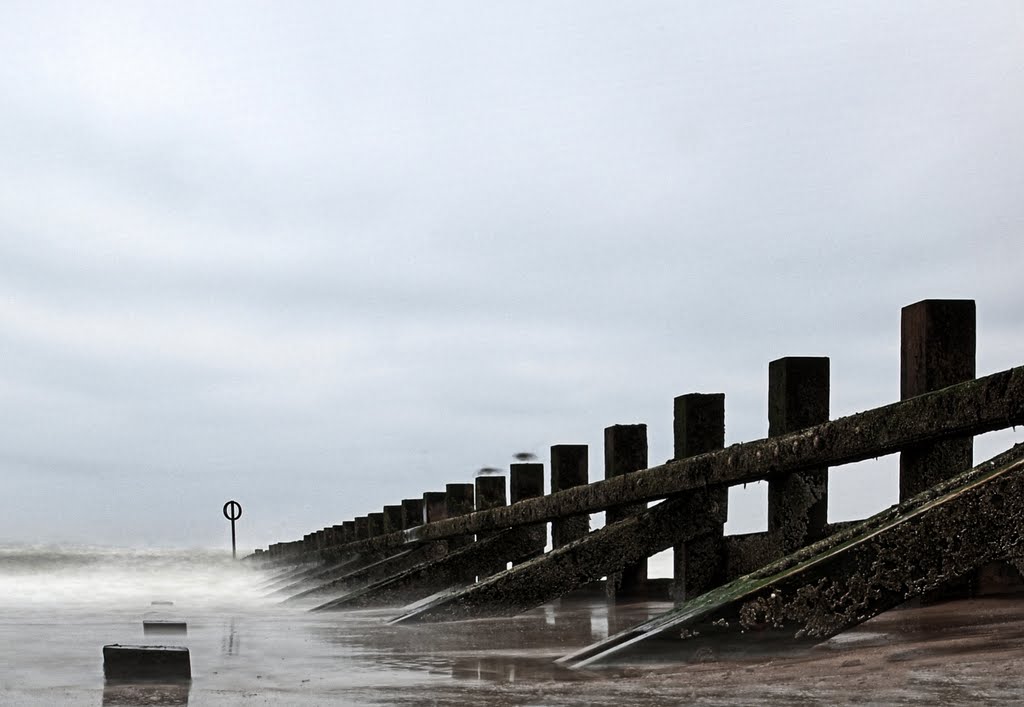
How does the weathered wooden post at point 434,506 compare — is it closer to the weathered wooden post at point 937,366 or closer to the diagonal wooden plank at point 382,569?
the diagonal wooden plank at point 382,569

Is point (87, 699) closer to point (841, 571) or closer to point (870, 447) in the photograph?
point (841, 571)

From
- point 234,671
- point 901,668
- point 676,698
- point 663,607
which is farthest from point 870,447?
point 663,607

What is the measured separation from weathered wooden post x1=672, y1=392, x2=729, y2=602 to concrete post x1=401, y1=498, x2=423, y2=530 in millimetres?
8541

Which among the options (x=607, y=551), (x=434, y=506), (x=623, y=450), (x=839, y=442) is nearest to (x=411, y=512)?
(x=434, y=506)

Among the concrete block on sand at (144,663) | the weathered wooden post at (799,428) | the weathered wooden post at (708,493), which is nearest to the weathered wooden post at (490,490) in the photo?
the weathered wooden post at (708,493)

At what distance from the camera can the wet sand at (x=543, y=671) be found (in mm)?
3354

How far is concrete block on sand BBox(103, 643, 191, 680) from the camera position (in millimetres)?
3879

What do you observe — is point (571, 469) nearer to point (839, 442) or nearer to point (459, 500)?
point (459, 500)

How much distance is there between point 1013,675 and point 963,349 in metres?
1.48

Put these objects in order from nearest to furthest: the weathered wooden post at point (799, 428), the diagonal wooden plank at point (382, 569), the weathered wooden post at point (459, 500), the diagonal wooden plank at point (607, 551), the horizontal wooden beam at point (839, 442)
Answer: the horizontal wooden beam at point (839, 442) → the weathered wooden post at point (799, 428) → the diagonal wooden plank at point (607, 551) → the diagonal wooden plank at point (382, 569) → the weathered wooden post at point (459, 500)

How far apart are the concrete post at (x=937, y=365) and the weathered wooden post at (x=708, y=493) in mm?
1664

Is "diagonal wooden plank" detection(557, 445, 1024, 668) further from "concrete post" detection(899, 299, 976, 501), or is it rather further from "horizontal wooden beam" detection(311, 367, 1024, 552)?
"concrete post" detection(899, 299, 976, 501)

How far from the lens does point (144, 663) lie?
390cm

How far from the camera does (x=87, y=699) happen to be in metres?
3.49
